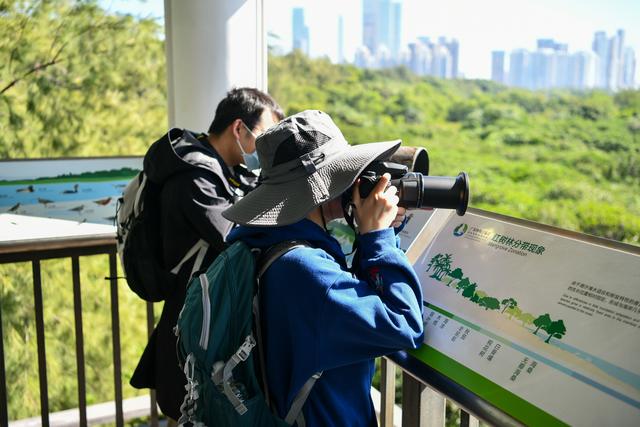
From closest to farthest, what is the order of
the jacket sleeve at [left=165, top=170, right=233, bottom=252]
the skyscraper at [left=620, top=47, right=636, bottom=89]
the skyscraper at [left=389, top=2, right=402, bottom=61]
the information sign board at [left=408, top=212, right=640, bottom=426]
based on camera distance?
the information sign board at [left=408, top=212, right=640, bottom=426], the jacket sleeve at [left=165, top=170, right=233, bottom=252], the skyscraper at [left=620, top=47, right=636, bottom=89], the skyscraper at [left=389, top=2, right=402, bottom=61]

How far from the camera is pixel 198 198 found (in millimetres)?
1832

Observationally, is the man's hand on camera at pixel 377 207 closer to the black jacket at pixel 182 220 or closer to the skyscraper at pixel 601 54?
A: the black jacket at pixel 182 220

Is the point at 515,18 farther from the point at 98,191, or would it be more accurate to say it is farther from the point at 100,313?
the point at 98,191

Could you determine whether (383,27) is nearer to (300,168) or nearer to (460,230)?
(460,230)

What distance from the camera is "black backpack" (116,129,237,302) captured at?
1.86 metres

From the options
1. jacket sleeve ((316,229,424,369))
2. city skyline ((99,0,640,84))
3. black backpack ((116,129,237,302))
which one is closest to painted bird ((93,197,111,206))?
black backpack ((116,129,237,302))

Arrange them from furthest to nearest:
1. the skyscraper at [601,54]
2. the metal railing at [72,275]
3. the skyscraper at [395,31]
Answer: the skyscraper at [395,31] < the skyscraper at [601,54] < the metal railing at [72,275]

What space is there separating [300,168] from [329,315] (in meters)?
0.28

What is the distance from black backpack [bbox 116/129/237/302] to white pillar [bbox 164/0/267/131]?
2.34 feet

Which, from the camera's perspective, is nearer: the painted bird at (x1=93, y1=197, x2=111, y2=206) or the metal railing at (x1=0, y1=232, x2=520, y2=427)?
the metal railing at (x1=0, y1=232, x2=520, y2=427)

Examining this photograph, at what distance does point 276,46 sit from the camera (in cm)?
1114

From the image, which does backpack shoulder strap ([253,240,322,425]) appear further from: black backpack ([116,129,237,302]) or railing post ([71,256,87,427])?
railing post ([71,256,87,427])

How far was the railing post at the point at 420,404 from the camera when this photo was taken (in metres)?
1.38

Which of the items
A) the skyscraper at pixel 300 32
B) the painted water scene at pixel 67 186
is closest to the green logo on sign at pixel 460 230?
the painted water scene at pixel 67 186
